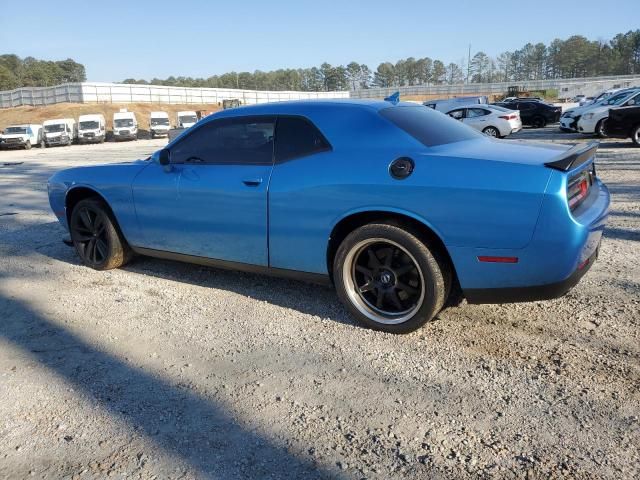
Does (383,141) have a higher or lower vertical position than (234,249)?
higher

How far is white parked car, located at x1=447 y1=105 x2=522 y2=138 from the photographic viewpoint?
63.8 ft

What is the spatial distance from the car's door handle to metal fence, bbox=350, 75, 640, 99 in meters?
75.0

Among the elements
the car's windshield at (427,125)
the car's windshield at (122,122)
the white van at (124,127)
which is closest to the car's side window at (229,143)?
the car's windshield at (427,125)

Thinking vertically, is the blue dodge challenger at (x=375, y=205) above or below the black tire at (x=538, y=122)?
below

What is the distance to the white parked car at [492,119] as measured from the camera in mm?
19453

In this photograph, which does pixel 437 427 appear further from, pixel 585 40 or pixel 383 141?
pixel 585 40

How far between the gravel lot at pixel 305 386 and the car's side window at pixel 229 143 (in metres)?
1.15

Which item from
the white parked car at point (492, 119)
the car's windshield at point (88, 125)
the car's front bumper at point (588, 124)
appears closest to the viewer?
the car's front bumper at point (588, 124)

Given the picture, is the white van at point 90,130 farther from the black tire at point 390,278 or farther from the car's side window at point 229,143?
the black tire at point 390,278

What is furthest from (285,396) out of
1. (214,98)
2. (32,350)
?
(214,98)

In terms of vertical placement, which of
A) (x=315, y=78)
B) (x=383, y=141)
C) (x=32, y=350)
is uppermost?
(x=315, y=78)

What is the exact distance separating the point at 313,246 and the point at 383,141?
0.87m

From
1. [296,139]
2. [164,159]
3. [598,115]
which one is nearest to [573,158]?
[296,139]

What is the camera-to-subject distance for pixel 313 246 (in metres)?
3.74
